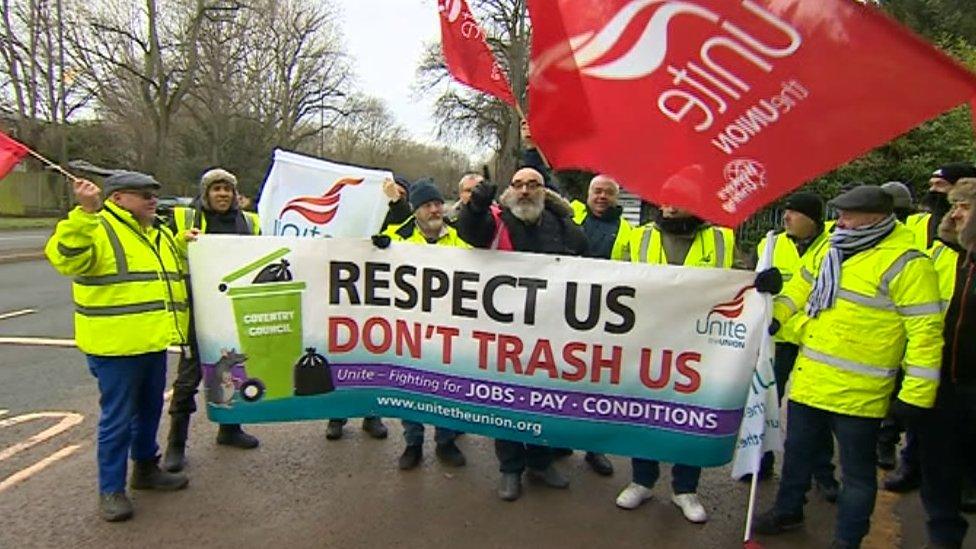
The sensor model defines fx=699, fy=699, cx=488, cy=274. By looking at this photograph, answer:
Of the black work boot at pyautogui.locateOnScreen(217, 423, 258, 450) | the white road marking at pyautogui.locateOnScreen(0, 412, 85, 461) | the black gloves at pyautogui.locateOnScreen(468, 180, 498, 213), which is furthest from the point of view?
the black work boot at pyautogui.locateOnScreen(217, 423, 258, 450)

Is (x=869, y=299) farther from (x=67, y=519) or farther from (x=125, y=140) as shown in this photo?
(x=125, y=140)

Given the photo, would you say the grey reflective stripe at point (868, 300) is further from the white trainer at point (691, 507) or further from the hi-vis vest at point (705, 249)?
the white trainer at point (691, 507)

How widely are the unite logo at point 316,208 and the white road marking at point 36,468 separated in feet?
6.98

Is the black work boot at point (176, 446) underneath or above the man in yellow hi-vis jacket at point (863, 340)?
underneath

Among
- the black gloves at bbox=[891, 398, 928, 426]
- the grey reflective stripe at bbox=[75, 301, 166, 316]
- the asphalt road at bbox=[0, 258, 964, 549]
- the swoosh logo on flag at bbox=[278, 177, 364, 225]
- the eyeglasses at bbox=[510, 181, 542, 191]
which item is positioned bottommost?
the asphalt road at bbox=[0, 258, 964, 549]

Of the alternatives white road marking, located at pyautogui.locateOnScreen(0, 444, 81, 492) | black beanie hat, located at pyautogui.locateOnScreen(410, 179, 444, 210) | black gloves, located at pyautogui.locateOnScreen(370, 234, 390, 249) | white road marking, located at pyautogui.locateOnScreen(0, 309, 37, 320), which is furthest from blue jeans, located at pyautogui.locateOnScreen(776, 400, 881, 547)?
white road marking, located at pyautogui.locateOnScreen(0, 309, 37, 320)

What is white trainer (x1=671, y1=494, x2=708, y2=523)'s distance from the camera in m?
4.08

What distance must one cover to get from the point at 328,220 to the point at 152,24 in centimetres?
2577

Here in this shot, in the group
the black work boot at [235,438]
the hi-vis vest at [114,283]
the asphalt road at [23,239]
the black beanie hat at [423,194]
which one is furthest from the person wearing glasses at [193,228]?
the asphalt road at [23,239]

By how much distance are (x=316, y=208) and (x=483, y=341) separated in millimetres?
1613

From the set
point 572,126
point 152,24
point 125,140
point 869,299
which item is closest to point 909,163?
point 869,299

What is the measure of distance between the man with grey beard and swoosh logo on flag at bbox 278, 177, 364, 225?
109 cm

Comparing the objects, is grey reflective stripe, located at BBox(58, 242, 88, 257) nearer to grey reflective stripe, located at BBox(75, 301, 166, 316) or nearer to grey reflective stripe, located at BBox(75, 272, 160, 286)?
grey reflective stripe, located at BBox(75, 272, 160, 286)

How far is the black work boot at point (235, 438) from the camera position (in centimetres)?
507
